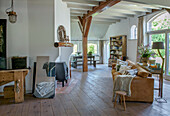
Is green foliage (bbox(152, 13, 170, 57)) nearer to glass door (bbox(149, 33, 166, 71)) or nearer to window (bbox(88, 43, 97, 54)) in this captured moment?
glass door (bbox(149, 33, 166, 71))

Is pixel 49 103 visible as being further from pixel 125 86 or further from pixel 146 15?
pixel 146 15

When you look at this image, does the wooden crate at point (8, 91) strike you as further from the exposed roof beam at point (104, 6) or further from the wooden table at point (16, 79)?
the exposed roof beam at point (104, 6)

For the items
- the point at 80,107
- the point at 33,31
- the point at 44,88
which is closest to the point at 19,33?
the point at 33,31

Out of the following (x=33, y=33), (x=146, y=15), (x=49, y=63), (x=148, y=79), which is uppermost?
(x=146, y=15)

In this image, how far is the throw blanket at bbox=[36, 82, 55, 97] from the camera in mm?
4134

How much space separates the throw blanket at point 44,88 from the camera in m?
4.13

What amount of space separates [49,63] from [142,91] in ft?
8.93

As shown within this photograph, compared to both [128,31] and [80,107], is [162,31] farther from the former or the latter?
[80,107]

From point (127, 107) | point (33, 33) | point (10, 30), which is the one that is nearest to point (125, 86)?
point (127, 107)

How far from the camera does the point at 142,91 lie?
11.9 ft

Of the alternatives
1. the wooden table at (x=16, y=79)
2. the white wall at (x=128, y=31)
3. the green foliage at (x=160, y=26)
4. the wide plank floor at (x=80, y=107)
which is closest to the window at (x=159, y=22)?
the green foliage at (x=160, y=26)

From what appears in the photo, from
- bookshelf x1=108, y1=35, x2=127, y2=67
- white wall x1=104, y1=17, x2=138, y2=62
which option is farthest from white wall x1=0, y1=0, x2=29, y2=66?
bookshelf x1=108, y1=35, x2=127, y2=67

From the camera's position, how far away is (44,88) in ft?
13.6

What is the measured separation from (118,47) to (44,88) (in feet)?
22.5
